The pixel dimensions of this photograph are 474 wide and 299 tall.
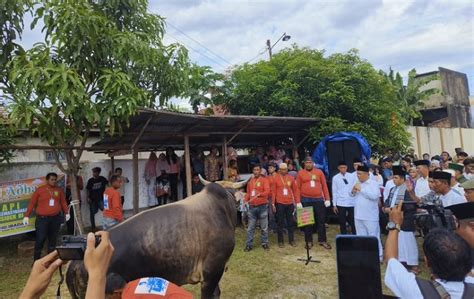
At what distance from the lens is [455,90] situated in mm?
27516

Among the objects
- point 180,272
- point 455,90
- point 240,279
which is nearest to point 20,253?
point 240,279

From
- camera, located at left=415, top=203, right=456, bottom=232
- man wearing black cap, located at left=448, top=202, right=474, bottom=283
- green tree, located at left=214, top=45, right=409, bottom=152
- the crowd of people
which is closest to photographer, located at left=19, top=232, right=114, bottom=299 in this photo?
camera, located at left=415, top=203, right=456, bottom=232

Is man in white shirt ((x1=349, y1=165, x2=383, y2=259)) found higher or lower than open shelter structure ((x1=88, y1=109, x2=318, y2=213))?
lower

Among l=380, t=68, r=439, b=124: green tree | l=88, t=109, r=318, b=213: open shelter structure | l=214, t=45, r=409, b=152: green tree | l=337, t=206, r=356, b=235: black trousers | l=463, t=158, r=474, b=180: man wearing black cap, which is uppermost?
l=380, t=68, r=439, b=124: green tree

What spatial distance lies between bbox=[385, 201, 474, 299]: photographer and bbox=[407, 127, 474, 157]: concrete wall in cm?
1827

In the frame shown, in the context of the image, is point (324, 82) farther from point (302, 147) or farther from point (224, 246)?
point (224, 246)

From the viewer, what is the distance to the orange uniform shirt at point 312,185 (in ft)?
26.7

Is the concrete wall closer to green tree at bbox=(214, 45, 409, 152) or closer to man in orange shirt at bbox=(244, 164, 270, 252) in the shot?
green tree at bbox=(214, 45, 409, 152)

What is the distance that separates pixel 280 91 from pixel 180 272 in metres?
9.02

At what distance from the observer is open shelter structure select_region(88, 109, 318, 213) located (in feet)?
25.6

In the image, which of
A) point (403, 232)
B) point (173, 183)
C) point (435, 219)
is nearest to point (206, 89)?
point (173, 183)

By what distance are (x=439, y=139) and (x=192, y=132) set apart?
18.9 m

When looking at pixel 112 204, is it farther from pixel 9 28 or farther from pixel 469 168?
pixel 469 168

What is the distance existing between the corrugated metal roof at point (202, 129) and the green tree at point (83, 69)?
0.80m
